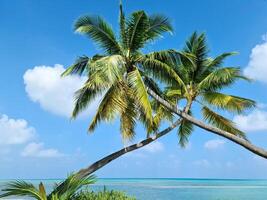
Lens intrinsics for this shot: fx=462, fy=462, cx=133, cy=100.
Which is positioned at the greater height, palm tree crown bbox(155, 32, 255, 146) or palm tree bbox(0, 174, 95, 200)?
palm tree crown bbox(155, 32, 255, 146)

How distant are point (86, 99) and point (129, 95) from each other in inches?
66.2

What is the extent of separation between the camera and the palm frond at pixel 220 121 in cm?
1827

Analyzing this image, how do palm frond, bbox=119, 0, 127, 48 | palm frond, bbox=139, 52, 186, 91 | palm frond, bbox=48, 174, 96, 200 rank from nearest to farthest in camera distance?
palm frond, bbox=48, 174, 96, 200
palm frond, bbox=139, 52, 186, 91
palm frond, bbox=119, 0, 127, 48

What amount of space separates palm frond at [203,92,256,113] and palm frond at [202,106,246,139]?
1.96 ft

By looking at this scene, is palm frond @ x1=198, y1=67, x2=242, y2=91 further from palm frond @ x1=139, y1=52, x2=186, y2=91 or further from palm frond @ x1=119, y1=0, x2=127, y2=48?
palm frond @ x1=119, y1=0, x2=127, y2=48

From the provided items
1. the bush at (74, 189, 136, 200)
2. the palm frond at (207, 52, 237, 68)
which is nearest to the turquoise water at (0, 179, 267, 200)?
the bush at (74, 189, 136, 200)

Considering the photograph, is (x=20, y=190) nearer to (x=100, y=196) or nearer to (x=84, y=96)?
(x=100, y=196)

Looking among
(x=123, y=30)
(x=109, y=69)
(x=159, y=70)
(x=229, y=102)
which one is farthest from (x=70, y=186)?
(x=229, y=102)

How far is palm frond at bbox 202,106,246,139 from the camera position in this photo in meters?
18.3

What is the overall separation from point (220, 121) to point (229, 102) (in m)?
1.03

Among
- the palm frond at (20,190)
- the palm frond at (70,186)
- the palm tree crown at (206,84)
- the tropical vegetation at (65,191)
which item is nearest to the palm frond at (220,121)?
the palm tree crown at (206,84)

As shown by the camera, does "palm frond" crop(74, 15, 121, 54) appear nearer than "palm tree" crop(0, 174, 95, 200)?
No

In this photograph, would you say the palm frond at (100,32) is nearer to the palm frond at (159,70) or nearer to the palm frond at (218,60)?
the palm frond at (159,70)

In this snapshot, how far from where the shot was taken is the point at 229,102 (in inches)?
Result: 712
